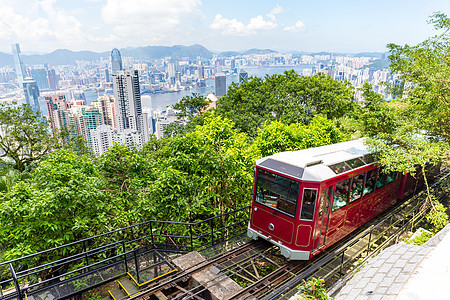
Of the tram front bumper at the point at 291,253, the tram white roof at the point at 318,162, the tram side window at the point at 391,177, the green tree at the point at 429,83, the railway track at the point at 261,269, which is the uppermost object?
the green tree at the point at 429,83

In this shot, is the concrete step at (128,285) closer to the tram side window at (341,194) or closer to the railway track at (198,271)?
the railway track at (198,271)

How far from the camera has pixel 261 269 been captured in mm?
8008

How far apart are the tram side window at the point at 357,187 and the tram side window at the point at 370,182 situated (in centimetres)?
36

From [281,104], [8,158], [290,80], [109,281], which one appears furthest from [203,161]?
[8,158]

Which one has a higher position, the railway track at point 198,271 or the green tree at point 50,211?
the green tree at point 50,211

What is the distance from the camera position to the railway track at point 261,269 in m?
6.31

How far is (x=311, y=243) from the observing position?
7.13 metres

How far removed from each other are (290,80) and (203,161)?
1644cm

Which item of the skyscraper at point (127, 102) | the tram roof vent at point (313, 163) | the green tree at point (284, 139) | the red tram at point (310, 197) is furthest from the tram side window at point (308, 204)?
the skyscraper at point (127, 102)

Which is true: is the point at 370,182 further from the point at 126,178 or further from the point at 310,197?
the point at 126,178

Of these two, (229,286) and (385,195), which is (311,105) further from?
(229,286)

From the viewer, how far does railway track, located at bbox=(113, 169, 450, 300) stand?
631 cm

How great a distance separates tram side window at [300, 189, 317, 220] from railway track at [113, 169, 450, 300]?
110cm

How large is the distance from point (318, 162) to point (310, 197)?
1053mm
